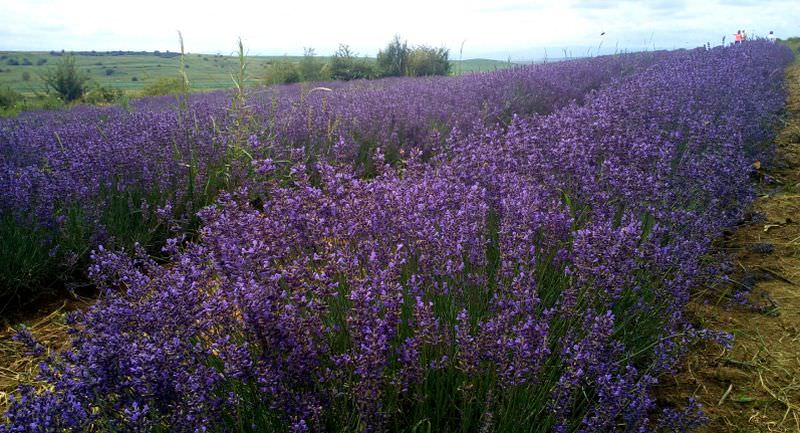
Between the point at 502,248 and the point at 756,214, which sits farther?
the point at 756,214

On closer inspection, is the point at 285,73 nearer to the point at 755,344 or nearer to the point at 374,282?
the point at 755,344

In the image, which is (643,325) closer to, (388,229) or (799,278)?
(388,229)

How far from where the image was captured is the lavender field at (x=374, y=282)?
1.33 meters

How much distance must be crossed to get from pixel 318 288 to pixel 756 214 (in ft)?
11.0

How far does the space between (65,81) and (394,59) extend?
8.81 m

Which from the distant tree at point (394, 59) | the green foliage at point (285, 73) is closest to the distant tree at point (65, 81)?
the green foliage at point (285, 73)

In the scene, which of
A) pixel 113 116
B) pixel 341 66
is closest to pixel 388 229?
pixel 113 116

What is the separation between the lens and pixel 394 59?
15.0m

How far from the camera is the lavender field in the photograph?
1329mm

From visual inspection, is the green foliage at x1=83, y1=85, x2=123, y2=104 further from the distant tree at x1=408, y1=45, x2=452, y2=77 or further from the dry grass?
the dry grass

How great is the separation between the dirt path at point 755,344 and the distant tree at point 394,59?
1215cm

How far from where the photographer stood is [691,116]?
4250 millimetres

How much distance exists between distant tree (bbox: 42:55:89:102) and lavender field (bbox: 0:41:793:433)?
10.7 m

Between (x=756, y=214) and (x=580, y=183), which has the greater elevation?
(x=580, y=183)
